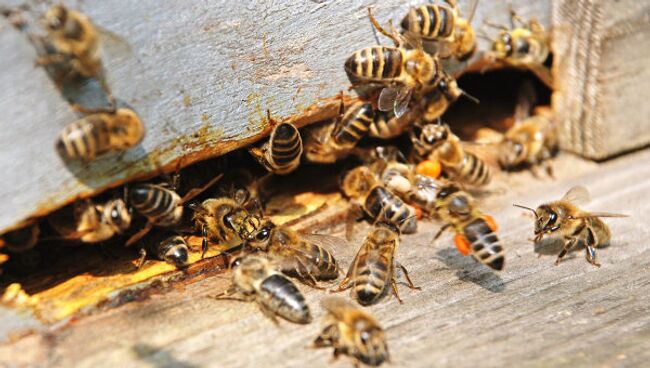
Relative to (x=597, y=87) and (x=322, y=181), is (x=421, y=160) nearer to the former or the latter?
(x=322, y=181)

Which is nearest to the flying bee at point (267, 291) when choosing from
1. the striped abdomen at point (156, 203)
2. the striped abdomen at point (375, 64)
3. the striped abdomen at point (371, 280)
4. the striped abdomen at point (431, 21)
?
the striped abdomen at point (371, 280)

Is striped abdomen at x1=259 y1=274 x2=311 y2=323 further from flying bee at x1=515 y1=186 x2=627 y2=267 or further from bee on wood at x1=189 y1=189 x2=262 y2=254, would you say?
flying bee at x1=515 y1=186 x2=627 y2=267

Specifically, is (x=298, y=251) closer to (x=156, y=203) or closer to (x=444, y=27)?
(x=156, y=203)

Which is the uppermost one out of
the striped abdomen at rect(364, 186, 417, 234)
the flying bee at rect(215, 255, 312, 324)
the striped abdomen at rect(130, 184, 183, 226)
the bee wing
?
the striped abdomen at rect(130, 184, 183, 226)

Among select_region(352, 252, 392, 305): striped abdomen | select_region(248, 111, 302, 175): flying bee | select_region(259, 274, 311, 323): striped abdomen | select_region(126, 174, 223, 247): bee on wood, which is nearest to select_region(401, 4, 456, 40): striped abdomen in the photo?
select_region(248, 111, 302, 175): flying bee

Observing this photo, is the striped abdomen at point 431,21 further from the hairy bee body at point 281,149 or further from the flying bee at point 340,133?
the hairy bee body at point 281,149

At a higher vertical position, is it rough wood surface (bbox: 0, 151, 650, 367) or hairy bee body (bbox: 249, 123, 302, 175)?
hairy bee body (bbox: 249, 123, 302, 175)

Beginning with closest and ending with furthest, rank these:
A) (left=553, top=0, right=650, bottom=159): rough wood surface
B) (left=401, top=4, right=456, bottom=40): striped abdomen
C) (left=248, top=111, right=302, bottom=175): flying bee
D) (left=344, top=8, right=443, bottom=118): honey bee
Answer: (left=248, top=111, right=302, bottom=175): flying bee < (left=344, top=8, right=443, bottom=118): honey bee < (left=401, top=4, right=456, bottom=40): striped abdomen < (left=553, top=0, right=650, bottom=159): rough wood surface
